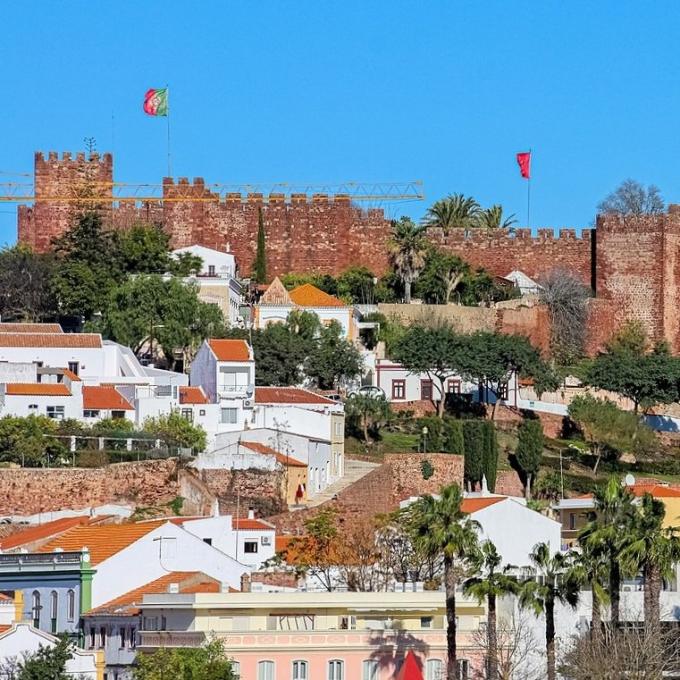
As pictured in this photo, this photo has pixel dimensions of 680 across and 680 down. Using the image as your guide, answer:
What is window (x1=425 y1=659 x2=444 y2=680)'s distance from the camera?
5794cm

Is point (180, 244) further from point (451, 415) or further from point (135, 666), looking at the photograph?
point (135, 666)

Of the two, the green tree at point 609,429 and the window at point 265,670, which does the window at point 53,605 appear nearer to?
the window at point 265,670

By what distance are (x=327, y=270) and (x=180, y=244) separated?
5.25 meters

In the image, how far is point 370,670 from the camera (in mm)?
57812

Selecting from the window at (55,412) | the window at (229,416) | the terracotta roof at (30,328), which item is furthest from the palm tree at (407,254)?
the window at (55,412)

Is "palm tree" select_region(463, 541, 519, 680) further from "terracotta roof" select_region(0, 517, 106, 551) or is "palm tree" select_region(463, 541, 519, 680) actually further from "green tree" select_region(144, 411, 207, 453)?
"green tree" select_region(144, 411, 207, 453)

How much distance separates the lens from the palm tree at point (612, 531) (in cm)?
5531

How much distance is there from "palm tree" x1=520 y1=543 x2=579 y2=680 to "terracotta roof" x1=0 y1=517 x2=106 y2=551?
13567 mm

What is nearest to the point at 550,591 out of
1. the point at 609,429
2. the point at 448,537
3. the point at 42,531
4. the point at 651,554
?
the point at 448,537

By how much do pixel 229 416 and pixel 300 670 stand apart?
26491mm

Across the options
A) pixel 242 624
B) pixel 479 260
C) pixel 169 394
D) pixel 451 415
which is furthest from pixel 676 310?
pixel 242 624

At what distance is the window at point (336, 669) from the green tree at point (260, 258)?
153 feet

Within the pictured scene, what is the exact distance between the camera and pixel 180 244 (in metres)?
106

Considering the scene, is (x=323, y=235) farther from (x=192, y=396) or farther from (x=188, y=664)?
(x=188, y=664)
